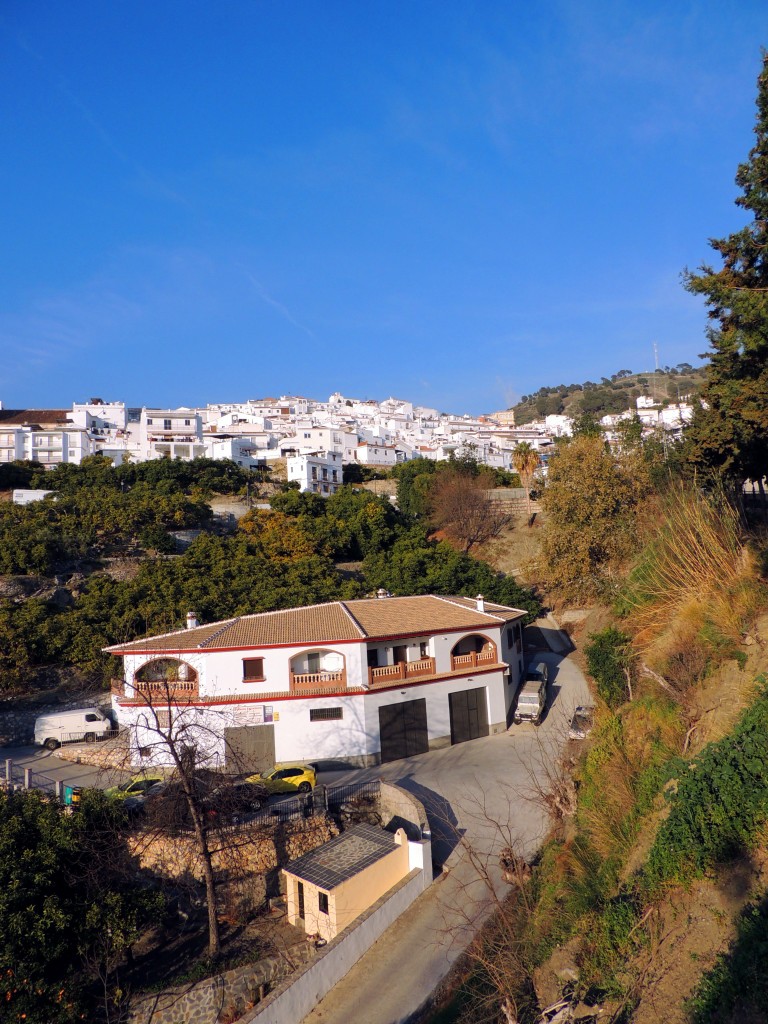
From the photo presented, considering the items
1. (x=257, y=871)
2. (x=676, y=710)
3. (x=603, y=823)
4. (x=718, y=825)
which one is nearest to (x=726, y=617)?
(x=676, y=710)

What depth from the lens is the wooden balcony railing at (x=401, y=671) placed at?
60.5 feet

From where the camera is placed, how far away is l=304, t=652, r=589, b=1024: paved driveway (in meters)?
9.95

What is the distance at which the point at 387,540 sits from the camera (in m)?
41.8

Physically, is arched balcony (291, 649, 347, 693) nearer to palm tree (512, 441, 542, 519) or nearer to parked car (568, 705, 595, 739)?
parked car (568, 705, 595, 739)

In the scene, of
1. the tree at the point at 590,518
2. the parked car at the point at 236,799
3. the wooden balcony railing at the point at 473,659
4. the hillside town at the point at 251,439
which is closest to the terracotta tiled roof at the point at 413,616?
the wooden balcony railing at the point at 473,659

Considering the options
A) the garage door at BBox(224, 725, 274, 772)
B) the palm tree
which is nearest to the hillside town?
the palm tree

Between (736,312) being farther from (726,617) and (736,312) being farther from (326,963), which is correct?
(326,963)

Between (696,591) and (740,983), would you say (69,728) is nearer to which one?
(696,591)

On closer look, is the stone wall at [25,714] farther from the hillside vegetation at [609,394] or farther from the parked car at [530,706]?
the hillside vegetation at [609,394]

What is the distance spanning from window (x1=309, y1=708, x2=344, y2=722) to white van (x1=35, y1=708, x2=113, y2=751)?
7172 mm

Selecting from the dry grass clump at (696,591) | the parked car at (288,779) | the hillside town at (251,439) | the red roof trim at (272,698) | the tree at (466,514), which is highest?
the hillside town at (251,439)

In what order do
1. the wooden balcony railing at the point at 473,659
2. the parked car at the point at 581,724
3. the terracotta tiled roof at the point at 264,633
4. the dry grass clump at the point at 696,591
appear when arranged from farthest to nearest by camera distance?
the wooden balcony railing at the point at 473,659 < the terracotta tiled roof at the point at 264,633 < the parked car at the point at 581,724 < the dry grass clump at the point at 696,591

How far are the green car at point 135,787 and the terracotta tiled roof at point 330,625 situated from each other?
3.36m

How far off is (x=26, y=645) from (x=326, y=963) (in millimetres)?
17770
